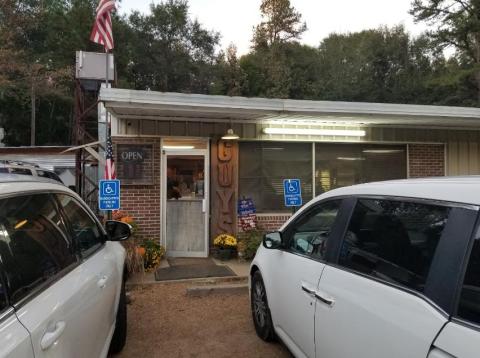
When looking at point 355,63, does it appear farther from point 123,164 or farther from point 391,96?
point 123,164

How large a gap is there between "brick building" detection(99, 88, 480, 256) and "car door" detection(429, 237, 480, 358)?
591 centimetres

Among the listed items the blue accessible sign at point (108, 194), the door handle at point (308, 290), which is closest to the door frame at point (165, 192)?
the blue accessible sign at point (108, 194)

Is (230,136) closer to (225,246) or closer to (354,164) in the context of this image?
(225,246)

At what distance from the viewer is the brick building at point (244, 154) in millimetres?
8352

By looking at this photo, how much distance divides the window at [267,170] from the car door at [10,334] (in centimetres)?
729

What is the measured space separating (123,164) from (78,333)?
20.6 feet

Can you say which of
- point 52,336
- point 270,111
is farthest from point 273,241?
point 270,111

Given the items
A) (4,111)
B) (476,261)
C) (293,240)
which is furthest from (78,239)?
(4,111)

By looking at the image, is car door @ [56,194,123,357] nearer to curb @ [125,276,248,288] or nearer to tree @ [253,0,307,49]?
curb @ [125,276,248,288]

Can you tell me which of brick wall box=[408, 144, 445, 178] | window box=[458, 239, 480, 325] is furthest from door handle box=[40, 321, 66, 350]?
brick wall box=[408, 144, 445, 178]

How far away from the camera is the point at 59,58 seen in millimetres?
33469

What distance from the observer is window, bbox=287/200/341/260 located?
11.1 feet

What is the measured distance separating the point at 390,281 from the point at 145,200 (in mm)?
6652

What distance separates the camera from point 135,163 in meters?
8.54
